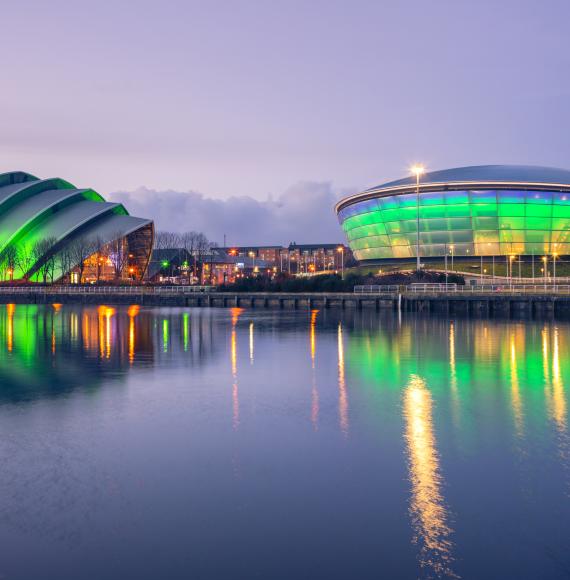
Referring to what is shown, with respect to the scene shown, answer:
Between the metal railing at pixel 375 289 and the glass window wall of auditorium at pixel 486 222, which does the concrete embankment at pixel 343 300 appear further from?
the glass window wall of auditorium at pixel 486 222

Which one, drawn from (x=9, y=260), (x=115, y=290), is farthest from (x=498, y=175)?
(x=9, y=260)

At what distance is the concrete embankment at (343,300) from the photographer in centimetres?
5729

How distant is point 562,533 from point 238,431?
7038mm

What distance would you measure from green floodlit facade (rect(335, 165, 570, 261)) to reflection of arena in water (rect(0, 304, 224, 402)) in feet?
161

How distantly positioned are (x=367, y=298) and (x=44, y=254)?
66.6 metres

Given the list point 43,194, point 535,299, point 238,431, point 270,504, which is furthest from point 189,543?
point 43,194

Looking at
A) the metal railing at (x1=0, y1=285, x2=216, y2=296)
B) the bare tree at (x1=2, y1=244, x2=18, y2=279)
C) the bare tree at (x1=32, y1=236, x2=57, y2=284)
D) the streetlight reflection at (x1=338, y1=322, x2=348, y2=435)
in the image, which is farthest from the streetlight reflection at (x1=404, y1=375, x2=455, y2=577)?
the bare tree at (x1=2, y1=244, x2=18, y2=279)

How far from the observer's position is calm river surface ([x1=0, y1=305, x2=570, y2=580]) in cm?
737

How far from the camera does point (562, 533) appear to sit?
7918mm

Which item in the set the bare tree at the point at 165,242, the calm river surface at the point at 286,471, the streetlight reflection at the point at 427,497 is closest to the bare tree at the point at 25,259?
the bare tree at the point at 165,242

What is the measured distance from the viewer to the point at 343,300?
67.7 m

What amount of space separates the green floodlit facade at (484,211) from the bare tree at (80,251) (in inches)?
2021

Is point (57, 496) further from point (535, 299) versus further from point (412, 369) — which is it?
point (535, 299)

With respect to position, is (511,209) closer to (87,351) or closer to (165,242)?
(87,351)
